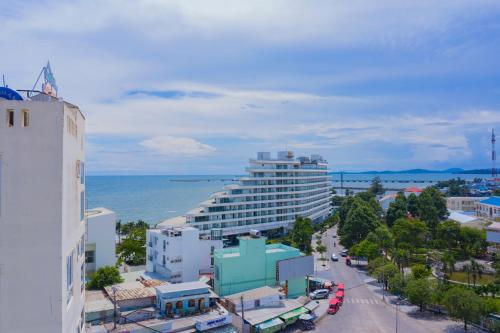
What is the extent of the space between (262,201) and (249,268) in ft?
105

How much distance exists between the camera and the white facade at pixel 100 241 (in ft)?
121

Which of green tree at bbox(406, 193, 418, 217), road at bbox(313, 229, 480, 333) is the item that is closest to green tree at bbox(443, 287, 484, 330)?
road at bbox(313, 229, 480, 333)

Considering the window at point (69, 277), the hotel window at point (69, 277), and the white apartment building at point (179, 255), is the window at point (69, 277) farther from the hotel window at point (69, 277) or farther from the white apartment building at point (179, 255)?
the white apartment building at point (179, 255)

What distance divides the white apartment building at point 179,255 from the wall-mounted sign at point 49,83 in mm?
26381

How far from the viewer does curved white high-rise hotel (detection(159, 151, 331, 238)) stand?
57.2m

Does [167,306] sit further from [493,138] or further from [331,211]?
[493,138]

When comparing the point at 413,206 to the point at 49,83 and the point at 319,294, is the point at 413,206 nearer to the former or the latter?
the point at 319,294

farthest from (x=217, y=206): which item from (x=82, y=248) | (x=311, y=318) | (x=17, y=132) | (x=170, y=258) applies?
(x=17, y=132)

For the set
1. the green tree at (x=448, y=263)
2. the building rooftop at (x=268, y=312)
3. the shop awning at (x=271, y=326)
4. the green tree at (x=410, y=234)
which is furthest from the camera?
the green tree at (x=410, y=234)

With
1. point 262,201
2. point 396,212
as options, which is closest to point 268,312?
point 262,201

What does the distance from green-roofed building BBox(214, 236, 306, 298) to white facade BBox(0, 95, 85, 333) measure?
A: 2482 cm

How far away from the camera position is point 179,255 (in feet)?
116

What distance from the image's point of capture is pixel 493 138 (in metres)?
124

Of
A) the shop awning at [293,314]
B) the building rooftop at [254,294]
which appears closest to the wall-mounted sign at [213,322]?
the building rooftop at [254,294]
